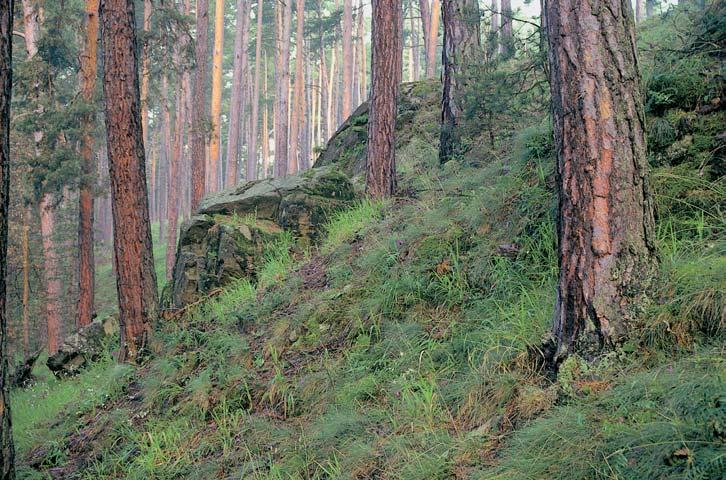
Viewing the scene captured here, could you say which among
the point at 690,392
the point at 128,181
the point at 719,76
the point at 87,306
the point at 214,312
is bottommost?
the point at 87,306

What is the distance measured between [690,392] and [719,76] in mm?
3066

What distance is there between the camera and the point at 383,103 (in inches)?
344

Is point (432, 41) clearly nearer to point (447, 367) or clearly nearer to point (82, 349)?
point (82, 349)

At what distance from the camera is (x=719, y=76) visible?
450 centimetres

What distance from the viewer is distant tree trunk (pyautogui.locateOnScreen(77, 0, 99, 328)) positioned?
43.8ft

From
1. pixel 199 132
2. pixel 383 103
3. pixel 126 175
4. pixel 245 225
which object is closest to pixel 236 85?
pixel 199 132

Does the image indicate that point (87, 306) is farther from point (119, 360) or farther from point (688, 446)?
point (688, 446)

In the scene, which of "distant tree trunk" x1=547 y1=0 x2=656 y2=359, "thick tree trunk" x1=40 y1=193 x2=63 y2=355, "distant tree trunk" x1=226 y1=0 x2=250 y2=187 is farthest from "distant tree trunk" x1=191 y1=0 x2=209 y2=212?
"distant tree trunk" x1=547 y1=0 x2=656 y2=359

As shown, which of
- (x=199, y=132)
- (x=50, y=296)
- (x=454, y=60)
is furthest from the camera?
(x=199, y=132)

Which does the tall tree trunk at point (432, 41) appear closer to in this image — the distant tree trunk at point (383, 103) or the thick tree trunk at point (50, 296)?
the thick tree trunk at point (50, 296)

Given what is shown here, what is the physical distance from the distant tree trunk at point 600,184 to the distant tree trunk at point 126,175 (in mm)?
5897

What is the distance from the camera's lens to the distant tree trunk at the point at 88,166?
1334 centimetres

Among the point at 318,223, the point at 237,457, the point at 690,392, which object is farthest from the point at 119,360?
the point at 690,392

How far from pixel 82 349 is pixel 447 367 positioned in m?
8.03
